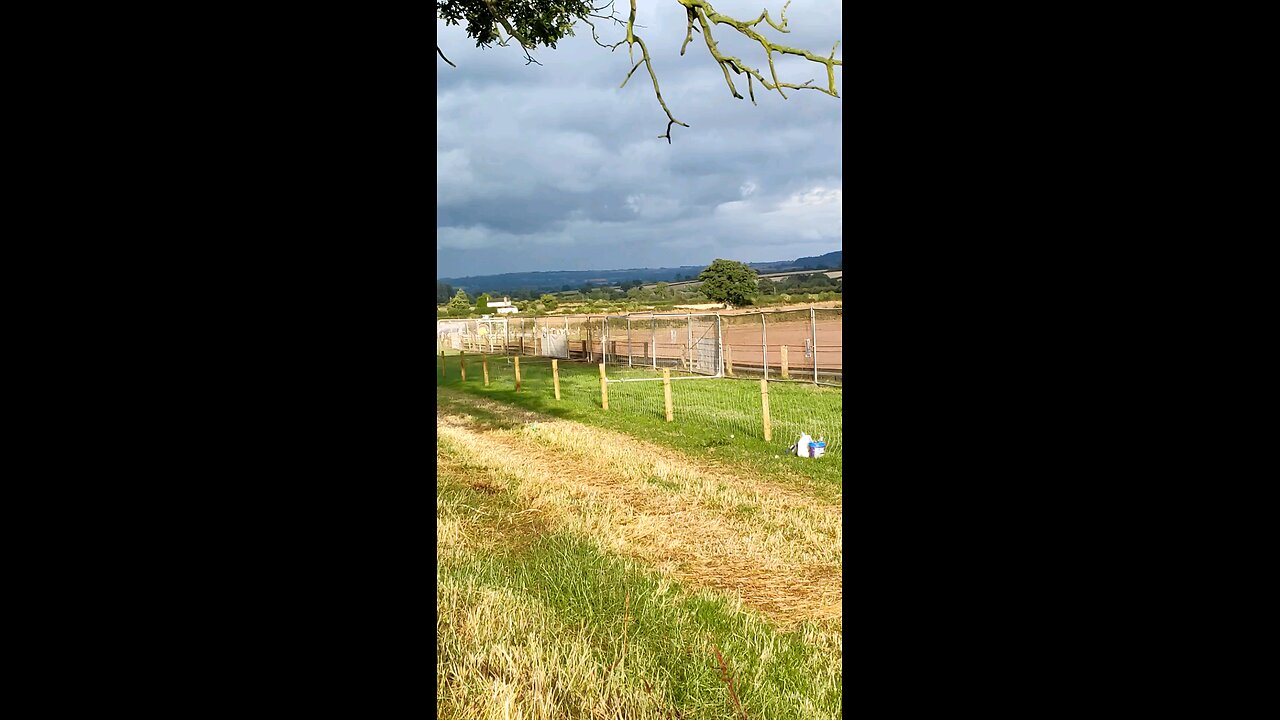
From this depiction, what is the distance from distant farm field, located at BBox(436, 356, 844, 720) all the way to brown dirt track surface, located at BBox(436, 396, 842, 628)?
0.02 metres

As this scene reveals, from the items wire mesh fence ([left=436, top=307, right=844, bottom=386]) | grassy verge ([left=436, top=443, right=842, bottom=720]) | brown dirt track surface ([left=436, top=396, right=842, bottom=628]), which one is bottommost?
brown dirt track surface ([left=436, top=396, right=842, bottom=628])

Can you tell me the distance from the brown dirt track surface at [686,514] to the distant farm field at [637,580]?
0.06ft

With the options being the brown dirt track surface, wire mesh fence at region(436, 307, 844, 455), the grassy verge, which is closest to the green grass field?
wire mesh fence at region(436, 307, 844, 455)

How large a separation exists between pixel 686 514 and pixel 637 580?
1.80 metres

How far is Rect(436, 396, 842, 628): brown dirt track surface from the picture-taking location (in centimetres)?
399

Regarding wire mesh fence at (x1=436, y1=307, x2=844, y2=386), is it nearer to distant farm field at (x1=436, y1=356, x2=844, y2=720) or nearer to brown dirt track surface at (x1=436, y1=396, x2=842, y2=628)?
brown dirt track surface at (x1=436, y1=396, x2=842, y2=628)
